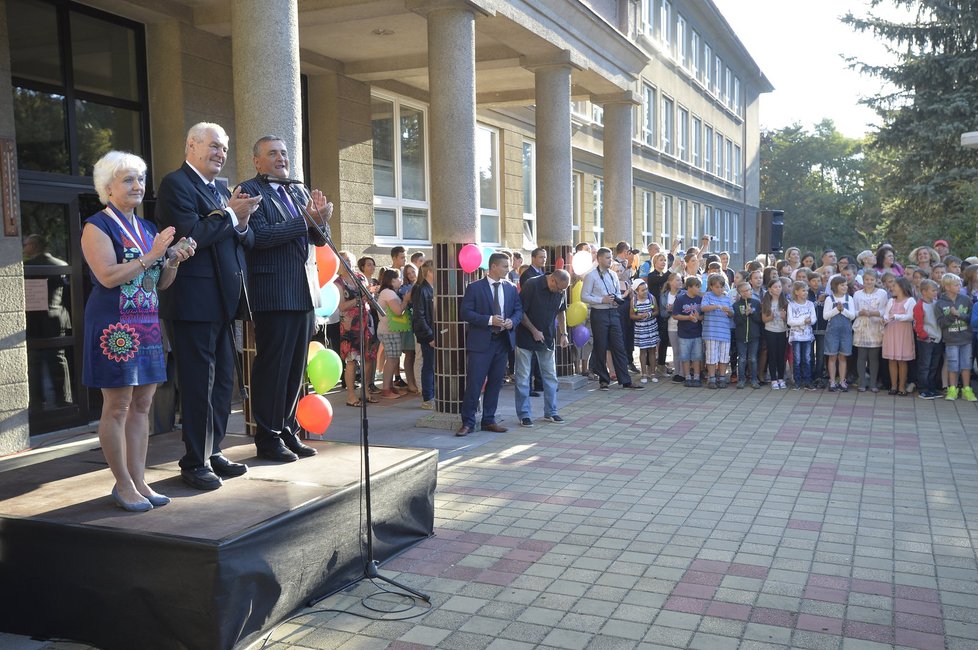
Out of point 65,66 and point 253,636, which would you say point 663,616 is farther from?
point 65,66

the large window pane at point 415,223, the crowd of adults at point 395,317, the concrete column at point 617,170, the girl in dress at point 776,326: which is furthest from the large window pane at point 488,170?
the girl in dress at point 776,326

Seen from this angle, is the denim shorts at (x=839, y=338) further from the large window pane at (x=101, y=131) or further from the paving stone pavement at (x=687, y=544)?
the large window pane at (x=101, y=131)

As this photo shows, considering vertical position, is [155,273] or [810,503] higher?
[155,273]

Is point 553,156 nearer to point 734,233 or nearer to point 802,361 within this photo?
point 802,361

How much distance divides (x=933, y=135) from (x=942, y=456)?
19390 mm

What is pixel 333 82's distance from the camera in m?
13.0

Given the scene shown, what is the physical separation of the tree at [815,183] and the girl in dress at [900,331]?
130 feet

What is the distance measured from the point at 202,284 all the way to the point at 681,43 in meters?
30.4

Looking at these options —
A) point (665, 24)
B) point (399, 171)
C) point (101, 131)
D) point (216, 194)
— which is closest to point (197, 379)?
point (216, 194)

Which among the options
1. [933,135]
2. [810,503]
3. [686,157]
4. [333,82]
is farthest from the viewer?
[686,157]

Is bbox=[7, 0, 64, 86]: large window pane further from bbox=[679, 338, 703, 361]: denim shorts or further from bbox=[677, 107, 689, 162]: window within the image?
bbox=[677, 107, 689, 162]: window

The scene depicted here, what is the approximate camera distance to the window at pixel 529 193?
19703 mm

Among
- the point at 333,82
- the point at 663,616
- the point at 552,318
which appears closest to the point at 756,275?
the point at 552,318

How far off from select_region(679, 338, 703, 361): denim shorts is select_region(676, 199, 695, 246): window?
790 inches
